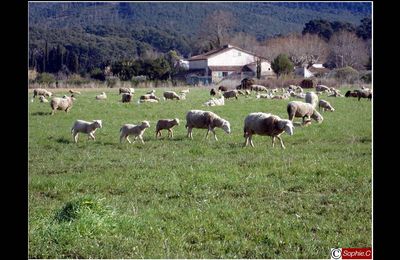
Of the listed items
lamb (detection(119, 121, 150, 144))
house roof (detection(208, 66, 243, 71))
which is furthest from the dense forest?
lamb (detection(119, 121, 150, 144))

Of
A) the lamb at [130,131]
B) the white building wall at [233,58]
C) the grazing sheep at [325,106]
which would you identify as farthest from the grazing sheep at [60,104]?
the white building wall at [233,58]

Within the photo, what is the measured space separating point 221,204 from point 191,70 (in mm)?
52395

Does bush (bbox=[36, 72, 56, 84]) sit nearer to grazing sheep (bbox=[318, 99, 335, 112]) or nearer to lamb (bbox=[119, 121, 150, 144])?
grazing sheep (bbox=[318, 99, 335, 112])

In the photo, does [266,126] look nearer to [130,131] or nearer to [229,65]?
[130,131]

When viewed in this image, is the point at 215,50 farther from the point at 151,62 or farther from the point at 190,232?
the point at 190,232

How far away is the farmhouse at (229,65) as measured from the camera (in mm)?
51938

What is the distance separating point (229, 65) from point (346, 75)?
15.2 meters

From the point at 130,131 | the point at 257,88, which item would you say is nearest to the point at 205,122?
the point at 130,131

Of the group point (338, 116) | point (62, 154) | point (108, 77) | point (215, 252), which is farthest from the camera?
point (108, 77)

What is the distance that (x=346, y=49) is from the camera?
40.2 m

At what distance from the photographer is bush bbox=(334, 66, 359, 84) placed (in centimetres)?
3906

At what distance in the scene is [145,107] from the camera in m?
28.8

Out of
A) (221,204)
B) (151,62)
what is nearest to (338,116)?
(221,204)

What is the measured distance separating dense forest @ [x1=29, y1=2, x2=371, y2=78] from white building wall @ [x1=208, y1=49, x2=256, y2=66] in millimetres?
1842
